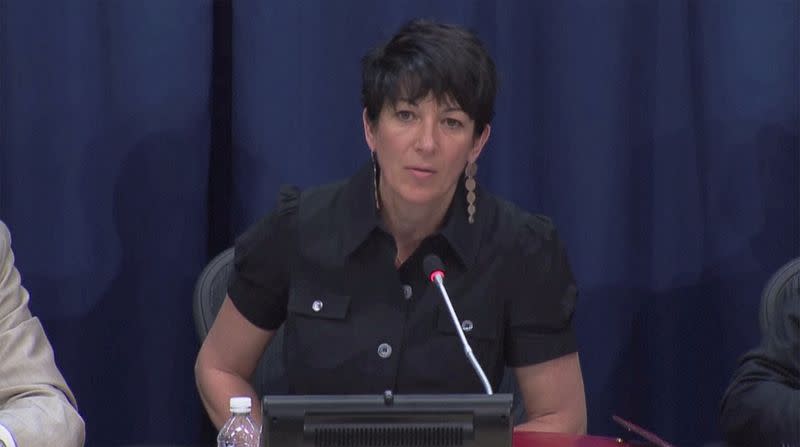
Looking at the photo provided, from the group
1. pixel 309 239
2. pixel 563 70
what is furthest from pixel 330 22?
pixel 309 239

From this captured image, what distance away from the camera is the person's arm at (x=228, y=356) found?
91.8 inches

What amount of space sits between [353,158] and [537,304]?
0.82 metres

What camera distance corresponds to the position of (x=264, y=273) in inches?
92.4

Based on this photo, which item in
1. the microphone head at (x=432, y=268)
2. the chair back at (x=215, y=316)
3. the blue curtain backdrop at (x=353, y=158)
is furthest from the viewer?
the blue curtain backdrop at (x=353, y=158)

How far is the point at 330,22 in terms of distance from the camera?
9.68 feet

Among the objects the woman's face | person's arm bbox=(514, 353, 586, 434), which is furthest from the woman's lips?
person's arm bbox=(514, 353, 586, 434)

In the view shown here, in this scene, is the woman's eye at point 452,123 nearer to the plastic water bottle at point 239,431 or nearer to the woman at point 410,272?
the woman at point 410,272

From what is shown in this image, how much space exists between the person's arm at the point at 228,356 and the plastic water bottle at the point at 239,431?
1.58 feet

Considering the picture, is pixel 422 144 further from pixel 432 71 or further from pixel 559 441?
pixel 559 441

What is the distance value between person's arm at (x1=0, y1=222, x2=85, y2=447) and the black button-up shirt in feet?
1.36

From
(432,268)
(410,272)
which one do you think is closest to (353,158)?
(410,272)

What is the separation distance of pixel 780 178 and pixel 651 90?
0.39 meters

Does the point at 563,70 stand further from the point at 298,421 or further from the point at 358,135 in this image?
the point at 298,421

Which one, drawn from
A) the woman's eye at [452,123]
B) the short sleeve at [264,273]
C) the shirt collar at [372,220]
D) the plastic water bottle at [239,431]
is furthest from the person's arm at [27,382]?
the woman's eye at [452,123]
